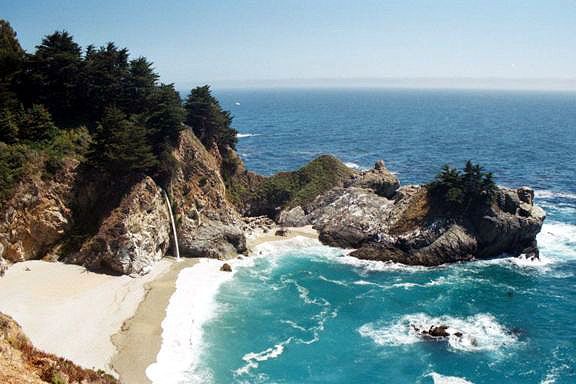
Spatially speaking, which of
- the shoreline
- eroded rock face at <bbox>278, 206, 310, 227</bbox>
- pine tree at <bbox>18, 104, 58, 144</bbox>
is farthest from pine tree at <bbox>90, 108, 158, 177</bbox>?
eroded rock face at <bbox>278, 206, 310, 227</bbox>

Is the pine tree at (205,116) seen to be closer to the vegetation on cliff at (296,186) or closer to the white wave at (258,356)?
the vegetation on cliff at (296,186)

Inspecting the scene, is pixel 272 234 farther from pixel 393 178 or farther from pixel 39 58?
pixel 39 58

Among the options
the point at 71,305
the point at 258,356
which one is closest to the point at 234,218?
the point at 71,305

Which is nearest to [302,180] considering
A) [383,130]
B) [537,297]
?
[537,297]

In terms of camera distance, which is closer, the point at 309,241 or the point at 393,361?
the point at 393,361

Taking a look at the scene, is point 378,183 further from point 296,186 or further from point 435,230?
point 435,230

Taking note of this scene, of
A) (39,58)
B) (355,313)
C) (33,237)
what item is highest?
(39,58)
